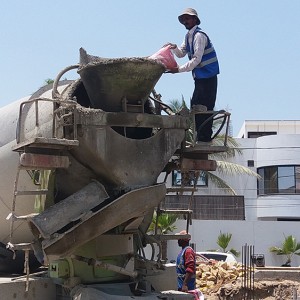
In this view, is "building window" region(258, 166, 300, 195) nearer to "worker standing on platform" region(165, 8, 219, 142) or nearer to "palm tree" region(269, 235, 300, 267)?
"palm tree" region(269, 235, 300, 267)

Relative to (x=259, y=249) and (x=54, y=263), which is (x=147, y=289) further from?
(x=259, y=249)

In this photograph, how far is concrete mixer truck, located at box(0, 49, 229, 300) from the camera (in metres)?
5.34

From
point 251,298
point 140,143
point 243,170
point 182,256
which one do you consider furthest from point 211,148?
point 243,170

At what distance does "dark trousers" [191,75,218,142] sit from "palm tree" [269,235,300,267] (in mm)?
19937

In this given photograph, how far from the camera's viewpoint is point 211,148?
607 centimetres

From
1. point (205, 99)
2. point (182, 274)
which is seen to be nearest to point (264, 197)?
point (182, 274)

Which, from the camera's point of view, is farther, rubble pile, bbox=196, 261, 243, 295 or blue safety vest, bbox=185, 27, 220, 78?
rubble pile, bbox=196, 261, 243, 295

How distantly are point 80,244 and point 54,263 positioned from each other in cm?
51

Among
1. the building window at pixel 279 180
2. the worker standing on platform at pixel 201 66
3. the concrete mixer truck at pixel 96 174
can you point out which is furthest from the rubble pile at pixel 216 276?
the building window at pixel 279 180

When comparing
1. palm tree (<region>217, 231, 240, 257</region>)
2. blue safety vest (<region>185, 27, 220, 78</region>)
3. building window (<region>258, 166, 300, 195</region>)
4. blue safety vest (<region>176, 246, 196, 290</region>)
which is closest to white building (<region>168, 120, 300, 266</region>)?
building window (<region>258, 166, 300, 195</region>)

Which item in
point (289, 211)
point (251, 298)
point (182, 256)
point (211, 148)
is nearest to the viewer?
point (211, 148)

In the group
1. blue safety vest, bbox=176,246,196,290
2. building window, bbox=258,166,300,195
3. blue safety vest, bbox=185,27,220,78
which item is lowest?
blue safety vest, bbox=176,246,196,290

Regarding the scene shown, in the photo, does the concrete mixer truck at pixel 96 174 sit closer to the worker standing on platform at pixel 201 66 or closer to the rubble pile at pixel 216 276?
the worker standing on platform at pixel 201 66

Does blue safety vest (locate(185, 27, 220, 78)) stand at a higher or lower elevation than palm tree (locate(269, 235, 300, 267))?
higher
